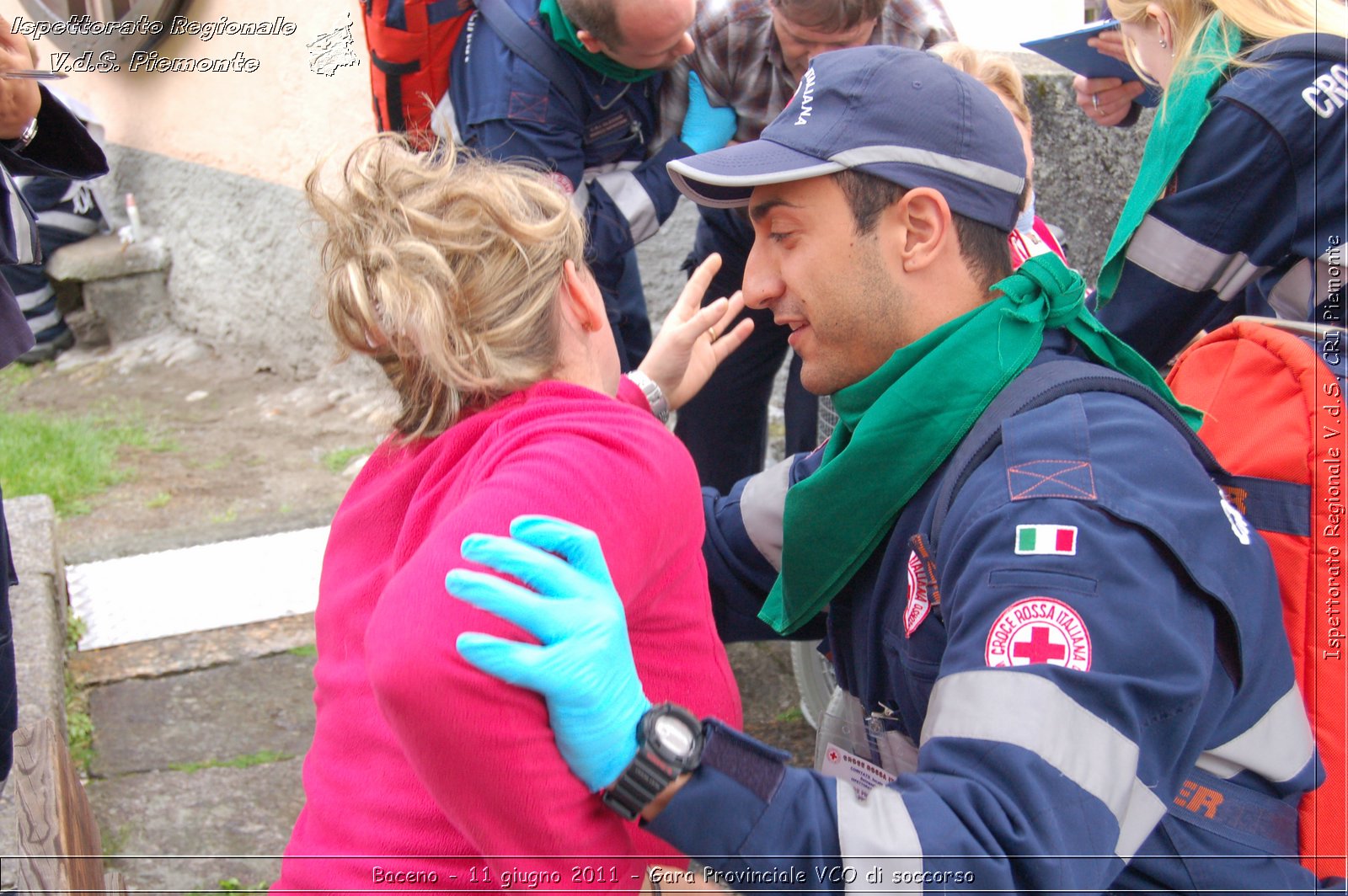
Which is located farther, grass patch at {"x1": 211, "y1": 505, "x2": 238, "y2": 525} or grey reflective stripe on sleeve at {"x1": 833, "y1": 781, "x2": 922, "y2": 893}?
grass patch at {"x1": 211, "y1": 505, "x2": 238, "y2": 525}

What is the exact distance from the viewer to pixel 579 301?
5.17 feet

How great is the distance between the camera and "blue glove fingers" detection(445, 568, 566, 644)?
44.5 inches

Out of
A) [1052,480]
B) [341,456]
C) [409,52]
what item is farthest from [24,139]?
[341,456]

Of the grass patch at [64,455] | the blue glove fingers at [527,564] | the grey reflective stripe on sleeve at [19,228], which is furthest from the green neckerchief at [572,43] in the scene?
the grass patch at [64,455]

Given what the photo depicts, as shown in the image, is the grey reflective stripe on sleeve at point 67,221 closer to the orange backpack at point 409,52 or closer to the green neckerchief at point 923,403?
the orange backpack at point 409,52

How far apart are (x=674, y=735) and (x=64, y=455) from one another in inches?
190

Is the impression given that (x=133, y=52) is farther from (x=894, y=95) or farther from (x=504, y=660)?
(x=504, y=660)

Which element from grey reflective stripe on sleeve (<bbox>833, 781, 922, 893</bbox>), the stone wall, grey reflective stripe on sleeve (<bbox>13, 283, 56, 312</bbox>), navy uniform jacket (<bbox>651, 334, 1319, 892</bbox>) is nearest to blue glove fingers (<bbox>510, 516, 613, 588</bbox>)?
navy uniform jacket (<bbox>651, 334, 1319, 892</bbox>)

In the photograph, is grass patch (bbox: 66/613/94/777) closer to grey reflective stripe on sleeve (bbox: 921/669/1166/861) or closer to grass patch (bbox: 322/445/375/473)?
grass patch (bbox: 322/445/375/473)

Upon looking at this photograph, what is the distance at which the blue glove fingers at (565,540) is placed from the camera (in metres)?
1.18

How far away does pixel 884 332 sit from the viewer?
173 centimetres

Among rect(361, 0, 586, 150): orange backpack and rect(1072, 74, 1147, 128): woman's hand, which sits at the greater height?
rect(361, 0, 586, 150): orange backpack

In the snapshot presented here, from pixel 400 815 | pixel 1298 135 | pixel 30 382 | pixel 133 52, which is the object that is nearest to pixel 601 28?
pixel 1298 135

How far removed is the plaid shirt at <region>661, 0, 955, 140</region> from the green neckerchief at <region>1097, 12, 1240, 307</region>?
88 cm
